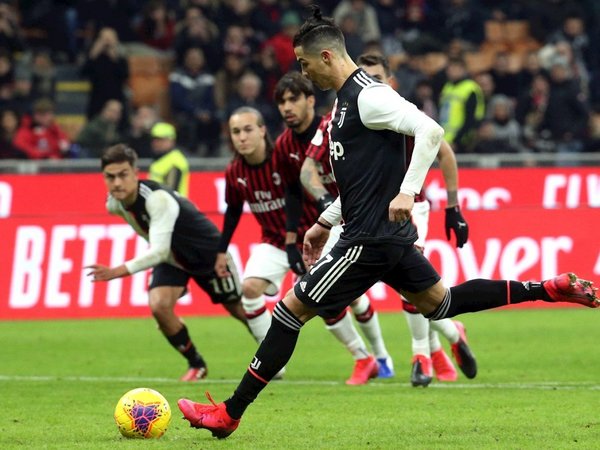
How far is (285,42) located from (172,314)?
491 inches

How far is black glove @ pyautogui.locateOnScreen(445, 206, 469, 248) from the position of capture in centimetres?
933

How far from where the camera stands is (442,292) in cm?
787

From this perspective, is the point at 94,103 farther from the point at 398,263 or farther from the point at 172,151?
the point at 398,263

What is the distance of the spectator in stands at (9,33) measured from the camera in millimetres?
22344

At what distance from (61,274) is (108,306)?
67 centimetres

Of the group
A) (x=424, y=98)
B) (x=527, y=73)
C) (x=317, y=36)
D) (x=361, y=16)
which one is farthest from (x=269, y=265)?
(x=527, y=73)

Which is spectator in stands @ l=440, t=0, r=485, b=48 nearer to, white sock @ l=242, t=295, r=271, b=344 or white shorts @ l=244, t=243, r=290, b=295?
white shorts @ l=244, t=243, r=290, b=295

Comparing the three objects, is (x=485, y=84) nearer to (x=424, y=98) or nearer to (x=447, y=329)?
(x=424, y=98)

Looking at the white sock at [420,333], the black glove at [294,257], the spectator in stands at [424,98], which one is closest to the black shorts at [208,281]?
the black glove at [294,257]

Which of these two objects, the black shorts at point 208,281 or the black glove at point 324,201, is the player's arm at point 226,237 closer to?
the black shorts at point 208,281

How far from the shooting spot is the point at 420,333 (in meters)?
10.3

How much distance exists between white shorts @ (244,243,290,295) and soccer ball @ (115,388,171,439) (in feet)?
11.7

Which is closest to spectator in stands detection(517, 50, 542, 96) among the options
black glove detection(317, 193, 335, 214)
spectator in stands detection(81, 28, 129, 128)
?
spectator in stands detection(81, 28, 129, 128)

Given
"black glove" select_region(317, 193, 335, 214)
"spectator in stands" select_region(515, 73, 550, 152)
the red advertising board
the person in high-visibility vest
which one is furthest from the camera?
"spectator in stands" select_region(515, 73, 550, 152)
